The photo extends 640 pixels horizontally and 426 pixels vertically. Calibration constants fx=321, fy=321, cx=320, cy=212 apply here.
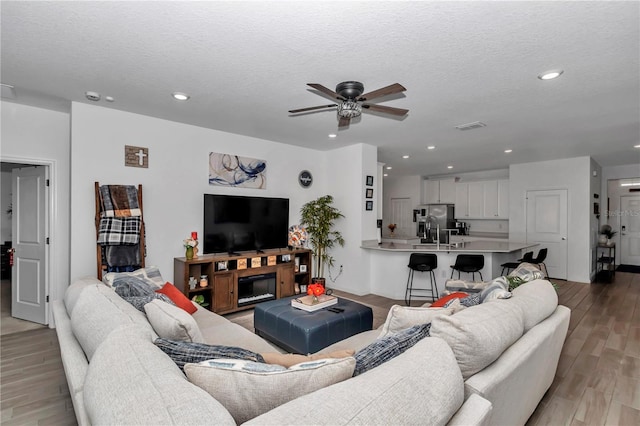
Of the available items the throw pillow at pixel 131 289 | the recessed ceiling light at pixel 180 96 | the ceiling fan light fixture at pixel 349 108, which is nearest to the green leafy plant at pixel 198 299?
the throw pillow at pixel 131 289

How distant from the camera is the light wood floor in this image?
2188 mm

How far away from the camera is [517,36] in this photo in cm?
209

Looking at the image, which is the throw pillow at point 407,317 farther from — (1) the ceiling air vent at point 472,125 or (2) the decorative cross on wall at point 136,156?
(2) the decorative cross on wall at point 136,156

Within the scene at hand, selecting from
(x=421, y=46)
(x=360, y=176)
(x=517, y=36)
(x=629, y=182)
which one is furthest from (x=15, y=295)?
(x=629, y=182)

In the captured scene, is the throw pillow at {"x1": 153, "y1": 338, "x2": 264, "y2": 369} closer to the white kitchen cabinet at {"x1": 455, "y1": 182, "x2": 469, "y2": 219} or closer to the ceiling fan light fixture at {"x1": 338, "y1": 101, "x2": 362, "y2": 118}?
the ceiling fan light fixture at {"x1": 338, "y1": 101, "x2": 362, "y2": 118}

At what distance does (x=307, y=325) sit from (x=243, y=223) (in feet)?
7.52

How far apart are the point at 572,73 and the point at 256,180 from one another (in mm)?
3921

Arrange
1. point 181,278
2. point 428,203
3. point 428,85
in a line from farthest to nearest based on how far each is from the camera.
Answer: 1. point 428,203
2. point 181,278
3. point 428,85

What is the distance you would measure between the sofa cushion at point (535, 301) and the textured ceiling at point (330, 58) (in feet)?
5.48

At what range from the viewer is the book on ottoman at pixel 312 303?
123 inches

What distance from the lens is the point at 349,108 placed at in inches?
108

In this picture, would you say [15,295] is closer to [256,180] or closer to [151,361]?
[256,180]

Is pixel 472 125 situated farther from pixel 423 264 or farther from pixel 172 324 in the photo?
pixel 172 324

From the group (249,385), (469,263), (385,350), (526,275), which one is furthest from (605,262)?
(249,385)
